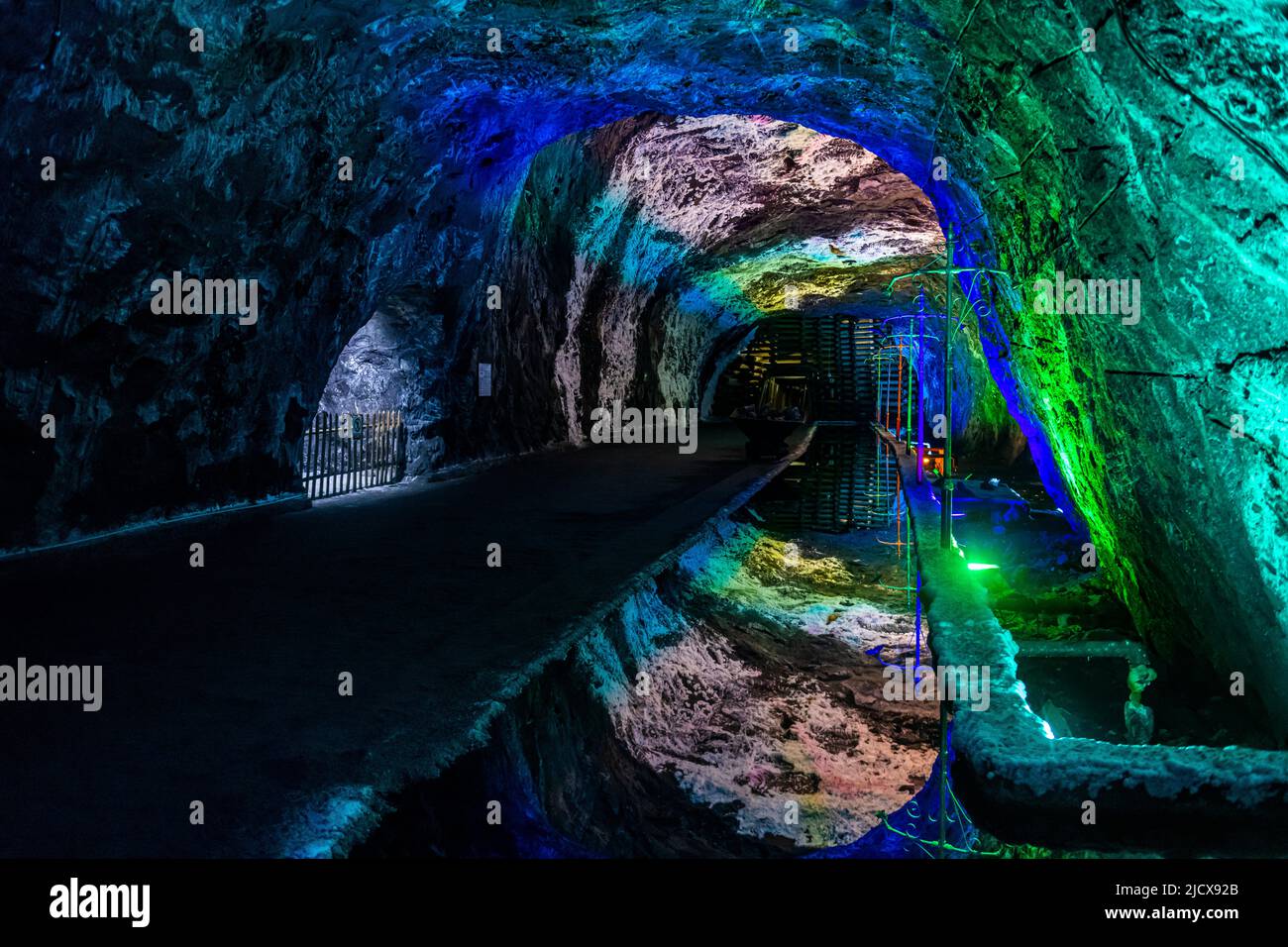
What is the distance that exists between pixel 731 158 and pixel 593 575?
12.0m

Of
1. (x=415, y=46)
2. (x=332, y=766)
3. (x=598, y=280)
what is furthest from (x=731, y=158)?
(x=332, y=766)

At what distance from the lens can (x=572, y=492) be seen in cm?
1213

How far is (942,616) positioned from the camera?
21.2 feet

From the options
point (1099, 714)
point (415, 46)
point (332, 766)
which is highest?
point (415, 46)

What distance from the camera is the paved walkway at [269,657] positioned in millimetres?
3119

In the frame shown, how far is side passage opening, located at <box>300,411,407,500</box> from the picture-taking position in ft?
37.1

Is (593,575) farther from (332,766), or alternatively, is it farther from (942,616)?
(332,766)
